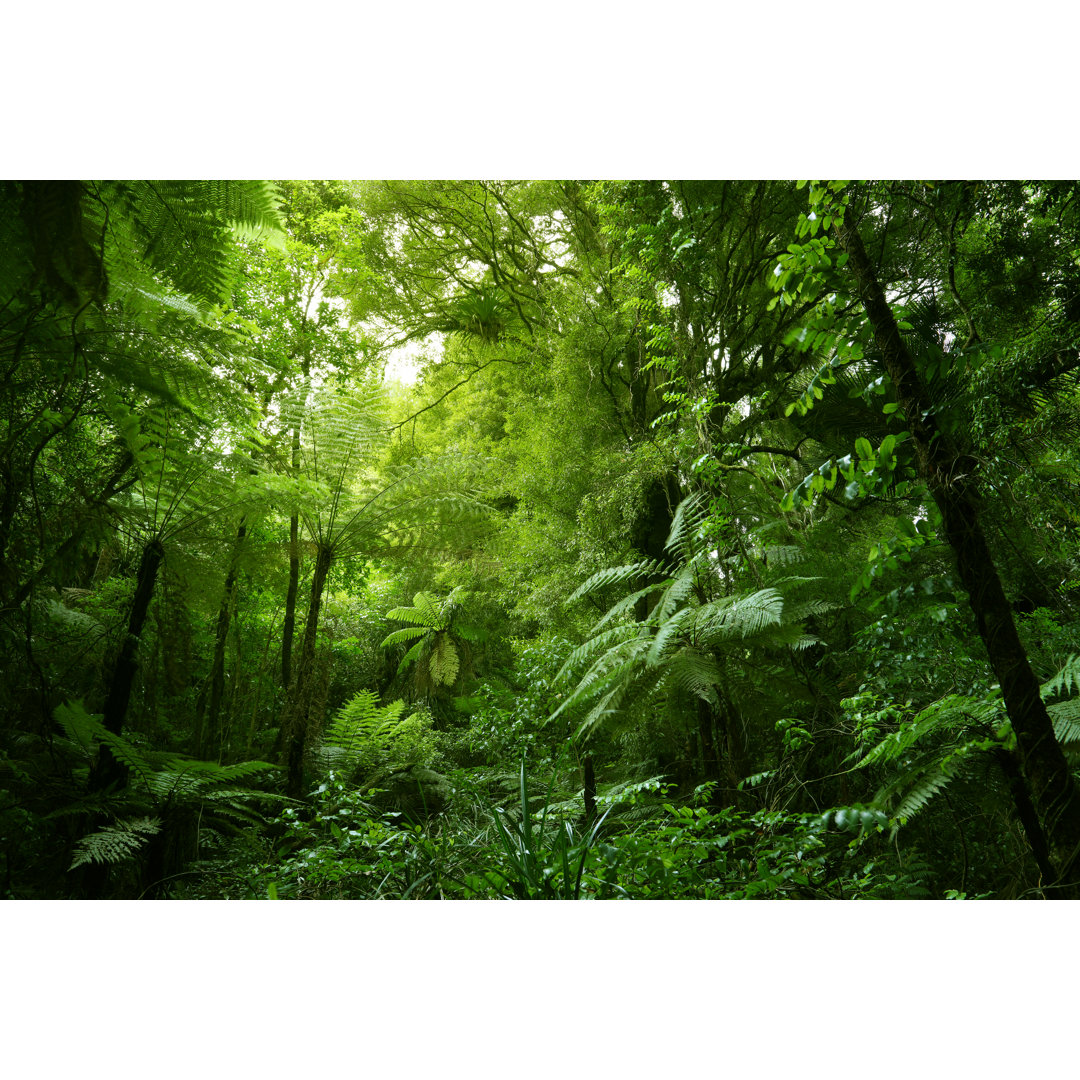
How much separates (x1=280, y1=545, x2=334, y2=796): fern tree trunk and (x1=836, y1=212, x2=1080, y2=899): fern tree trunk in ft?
6.30

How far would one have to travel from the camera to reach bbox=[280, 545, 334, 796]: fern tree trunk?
2096 mm

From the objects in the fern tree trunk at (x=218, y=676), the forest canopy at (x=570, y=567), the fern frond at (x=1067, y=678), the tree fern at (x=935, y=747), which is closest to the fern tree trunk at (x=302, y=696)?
the forest canopy at (x=570, y=567)

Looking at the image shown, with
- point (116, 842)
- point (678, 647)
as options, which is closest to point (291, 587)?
point (116, 842)

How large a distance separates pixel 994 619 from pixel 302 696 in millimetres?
1979

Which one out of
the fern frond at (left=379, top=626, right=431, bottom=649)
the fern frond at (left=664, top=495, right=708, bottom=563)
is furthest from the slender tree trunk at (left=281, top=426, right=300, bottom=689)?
the fern frond at (left=664, top=495, right=708, bottom=563)

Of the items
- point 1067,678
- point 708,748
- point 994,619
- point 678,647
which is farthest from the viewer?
point 708,748

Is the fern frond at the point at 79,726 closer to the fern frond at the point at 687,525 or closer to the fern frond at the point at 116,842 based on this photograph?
the fern frond at the point at 116,842

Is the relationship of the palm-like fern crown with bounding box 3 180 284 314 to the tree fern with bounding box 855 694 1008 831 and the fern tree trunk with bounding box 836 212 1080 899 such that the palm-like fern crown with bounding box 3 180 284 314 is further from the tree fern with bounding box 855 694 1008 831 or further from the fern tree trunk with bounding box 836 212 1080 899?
the tree fern with bounding box 855 694 1008 831

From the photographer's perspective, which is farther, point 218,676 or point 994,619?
point 218,676

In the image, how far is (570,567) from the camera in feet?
9.49

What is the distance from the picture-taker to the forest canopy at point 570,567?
1.40 meters

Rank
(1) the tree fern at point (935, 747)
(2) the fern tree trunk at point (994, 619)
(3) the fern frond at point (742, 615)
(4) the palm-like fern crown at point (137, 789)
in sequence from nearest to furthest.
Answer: (2) the fern tree trunk at point (994, 619), (1) the tree fern at point (935, 747), (4) the palm-like fern crown at point (137, 789), (3) the fern frond at point (742, 615)

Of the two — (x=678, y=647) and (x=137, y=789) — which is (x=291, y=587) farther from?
(x=678, y=647)
